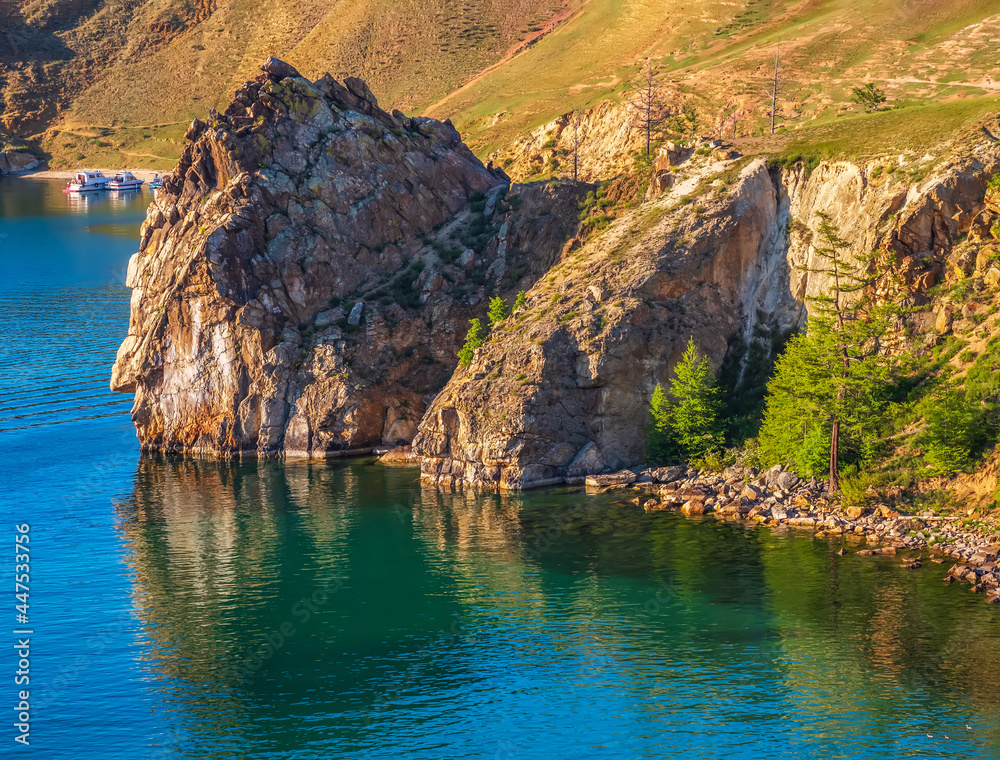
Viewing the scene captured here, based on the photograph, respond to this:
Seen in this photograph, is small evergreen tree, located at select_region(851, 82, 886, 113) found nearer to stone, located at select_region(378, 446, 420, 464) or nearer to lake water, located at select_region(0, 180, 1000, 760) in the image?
stone, located at select_region(378, 446, 420, 464)

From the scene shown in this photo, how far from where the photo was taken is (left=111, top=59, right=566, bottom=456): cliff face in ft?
348

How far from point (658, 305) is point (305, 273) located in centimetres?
3586

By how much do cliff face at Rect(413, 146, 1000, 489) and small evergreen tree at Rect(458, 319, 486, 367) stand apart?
2.10m

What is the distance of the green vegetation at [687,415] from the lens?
9256 cm

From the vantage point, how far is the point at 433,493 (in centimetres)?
9525

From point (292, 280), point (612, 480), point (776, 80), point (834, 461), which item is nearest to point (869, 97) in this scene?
point (776, 80)

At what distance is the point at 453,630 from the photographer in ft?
230

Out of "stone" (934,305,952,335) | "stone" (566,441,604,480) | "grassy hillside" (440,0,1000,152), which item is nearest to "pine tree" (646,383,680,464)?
"stone" (566,441,604,480)

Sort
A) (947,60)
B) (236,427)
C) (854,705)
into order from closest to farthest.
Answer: (854,705), (236,427), (947,60)

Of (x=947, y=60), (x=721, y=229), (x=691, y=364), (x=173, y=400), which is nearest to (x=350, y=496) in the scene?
(x=173, y=400)

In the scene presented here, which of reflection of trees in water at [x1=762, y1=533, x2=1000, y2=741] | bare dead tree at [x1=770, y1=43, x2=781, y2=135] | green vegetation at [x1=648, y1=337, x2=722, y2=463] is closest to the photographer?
reflection of trees in water at [x1=762, y1=533, x2=1000, y2=741]

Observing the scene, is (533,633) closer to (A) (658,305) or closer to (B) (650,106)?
(A) (658,305)

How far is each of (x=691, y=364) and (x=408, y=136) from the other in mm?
43809

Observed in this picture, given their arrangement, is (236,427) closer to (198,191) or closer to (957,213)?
(198,191)
